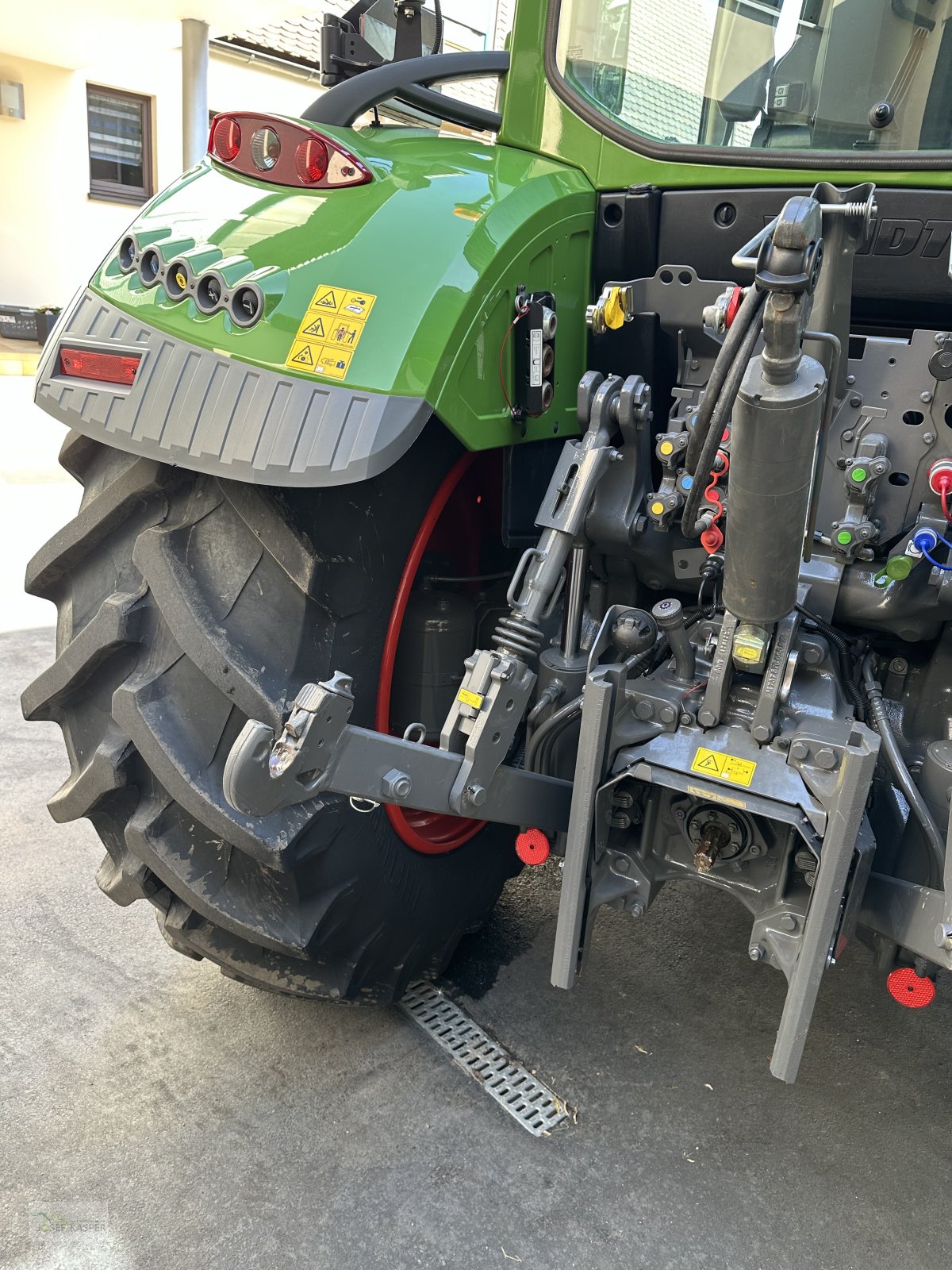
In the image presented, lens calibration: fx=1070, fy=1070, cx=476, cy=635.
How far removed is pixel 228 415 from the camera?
148 centimetres

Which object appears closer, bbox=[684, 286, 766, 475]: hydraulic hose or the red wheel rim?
bbox=[684, 286, 766, 475]: hydraulic hose

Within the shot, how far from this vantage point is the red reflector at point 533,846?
180 centimetres

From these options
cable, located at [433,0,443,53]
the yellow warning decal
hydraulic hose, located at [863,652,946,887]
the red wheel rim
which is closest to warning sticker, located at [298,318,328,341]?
the yellow warning decal

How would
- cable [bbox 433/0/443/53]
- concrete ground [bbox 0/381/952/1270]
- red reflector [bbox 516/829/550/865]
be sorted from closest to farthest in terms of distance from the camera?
concrete ground [bbox 0/381/952/1270] < red reflector [bbox 516/829/550/865] < cable [bbox 433/0/443/53]

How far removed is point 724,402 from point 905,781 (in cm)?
66

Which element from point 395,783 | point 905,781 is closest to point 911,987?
point 905,781

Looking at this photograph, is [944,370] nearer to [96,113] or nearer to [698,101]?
[698,101]

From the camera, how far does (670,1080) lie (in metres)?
2.04

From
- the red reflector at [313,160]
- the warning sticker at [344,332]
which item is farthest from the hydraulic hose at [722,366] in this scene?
the red reflector at [313,160]

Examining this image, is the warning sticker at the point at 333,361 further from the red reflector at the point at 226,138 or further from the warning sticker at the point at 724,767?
the warning sticker at the point at 724,767

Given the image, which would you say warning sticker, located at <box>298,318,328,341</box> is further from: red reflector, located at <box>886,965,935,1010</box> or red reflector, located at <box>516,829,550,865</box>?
red reflector, located at <box>886,965,935,1010</box>

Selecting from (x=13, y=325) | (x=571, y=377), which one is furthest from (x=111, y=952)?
(x=13, y=325)

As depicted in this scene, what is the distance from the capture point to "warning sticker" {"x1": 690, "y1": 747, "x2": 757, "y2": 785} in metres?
1.55

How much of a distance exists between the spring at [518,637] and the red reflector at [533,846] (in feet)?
1.19
